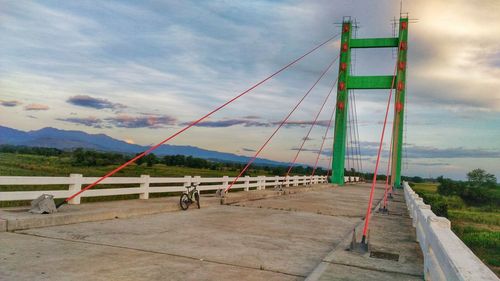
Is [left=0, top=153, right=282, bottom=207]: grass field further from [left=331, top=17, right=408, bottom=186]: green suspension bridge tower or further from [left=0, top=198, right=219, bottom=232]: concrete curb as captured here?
[left=331, top=17, right=408, bottom=186]: green suspension bridge tower

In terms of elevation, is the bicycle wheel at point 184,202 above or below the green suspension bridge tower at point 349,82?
below

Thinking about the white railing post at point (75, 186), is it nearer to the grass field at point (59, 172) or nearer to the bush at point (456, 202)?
the grass field at point (59, 172)

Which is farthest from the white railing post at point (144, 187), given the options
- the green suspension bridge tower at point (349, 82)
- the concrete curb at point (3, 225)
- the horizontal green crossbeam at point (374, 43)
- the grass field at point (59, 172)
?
the horizontal green crossbeam at point (374, 43)

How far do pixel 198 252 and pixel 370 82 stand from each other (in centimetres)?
3705

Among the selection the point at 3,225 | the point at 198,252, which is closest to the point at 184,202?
the point at 3,225

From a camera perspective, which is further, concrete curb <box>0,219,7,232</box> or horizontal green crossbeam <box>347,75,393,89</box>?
horizontal green crossbeam <box>347,75,393,89</box>

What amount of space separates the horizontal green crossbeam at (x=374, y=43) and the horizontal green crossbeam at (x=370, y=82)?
10.2 feet

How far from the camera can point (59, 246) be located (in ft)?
23.8

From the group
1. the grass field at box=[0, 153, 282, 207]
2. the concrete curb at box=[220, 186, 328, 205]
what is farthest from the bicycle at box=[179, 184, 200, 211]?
the grass field at box=[0, 153, 282, 207]

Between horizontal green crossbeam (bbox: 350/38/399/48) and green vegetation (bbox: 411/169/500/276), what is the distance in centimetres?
1405

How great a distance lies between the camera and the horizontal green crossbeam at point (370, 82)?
40969mm

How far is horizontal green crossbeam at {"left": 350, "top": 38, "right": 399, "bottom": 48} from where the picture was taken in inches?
1670

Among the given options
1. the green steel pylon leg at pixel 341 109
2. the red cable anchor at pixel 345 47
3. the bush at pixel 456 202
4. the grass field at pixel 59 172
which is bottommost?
A: the bush at pixel 456 202

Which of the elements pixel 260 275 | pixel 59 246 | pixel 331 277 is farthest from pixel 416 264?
pixel 59 246
